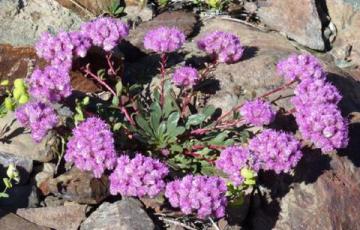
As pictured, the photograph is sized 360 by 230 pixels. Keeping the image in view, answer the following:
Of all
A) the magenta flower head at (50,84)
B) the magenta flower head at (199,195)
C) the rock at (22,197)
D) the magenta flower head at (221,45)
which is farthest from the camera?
the magenta flower head at (221,45)

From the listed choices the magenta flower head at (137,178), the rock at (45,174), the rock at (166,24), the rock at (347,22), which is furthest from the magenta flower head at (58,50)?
the rock at (347,22)

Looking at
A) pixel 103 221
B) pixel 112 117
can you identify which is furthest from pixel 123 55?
pixel 103 221

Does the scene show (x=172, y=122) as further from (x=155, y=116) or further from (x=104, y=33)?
(x=104, y=33)

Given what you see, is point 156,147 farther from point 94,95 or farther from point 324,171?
point 324,171

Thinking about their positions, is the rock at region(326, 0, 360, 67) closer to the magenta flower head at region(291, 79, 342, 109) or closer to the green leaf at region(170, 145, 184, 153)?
the magenta flower head at region(291, 79, 342, 109)

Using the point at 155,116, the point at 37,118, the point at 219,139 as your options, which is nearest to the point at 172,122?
the point at 155,116

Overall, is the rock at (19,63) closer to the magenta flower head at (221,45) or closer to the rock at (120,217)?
the magenta flower head at (221,45)
